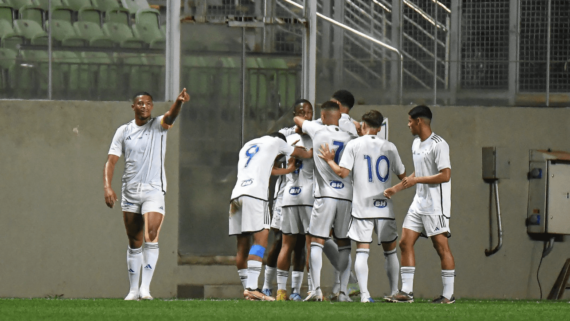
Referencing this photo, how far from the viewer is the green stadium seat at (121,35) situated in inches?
498

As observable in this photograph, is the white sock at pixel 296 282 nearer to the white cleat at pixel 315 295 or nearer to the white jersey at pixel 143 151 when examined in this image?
the white cleat at pixel 315 295

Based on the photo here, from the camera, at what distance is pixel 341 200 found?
980 cm

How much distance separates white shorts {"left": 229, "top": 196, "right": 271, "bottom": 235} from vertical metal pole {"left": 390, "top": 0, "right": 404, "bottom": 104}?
434cm

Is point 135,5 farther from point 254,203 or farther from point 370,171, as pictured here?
point 370,171

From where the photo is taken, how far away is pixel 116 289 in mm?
12359

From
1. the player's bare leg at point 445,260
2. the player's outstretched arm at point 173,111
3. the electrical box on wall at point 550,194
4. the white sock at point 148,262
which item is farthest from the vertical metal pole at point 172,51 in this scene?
the electrical box on wall at point 550,194

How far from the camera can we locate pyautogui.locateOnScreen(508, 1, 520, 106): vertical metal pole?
1369cm

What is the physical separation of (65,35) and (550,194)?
6.72 m

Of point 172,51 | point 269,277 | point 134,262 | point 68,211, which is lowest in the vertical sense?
point 269,277

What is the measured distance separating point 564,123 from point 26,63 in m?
7.16

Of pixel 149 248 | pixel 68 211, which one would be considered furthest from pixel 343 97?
pixel 68 211

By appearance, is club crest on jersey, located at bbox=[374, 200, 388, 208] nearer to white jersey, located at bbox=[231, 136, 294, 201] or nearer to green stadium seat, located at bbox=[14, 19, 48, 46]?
white jersey, located at bbox=[231, 136, 294, 201]

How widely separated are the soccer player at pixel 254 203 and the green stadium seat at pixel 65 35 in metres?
3.89

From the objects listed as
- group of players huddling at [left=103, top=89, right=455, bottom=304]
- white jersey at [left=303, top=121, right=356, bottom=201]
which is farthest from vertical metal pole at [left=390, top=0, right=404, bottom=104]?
white jersey at [left=303, top=121, right=356, bottom=201]
